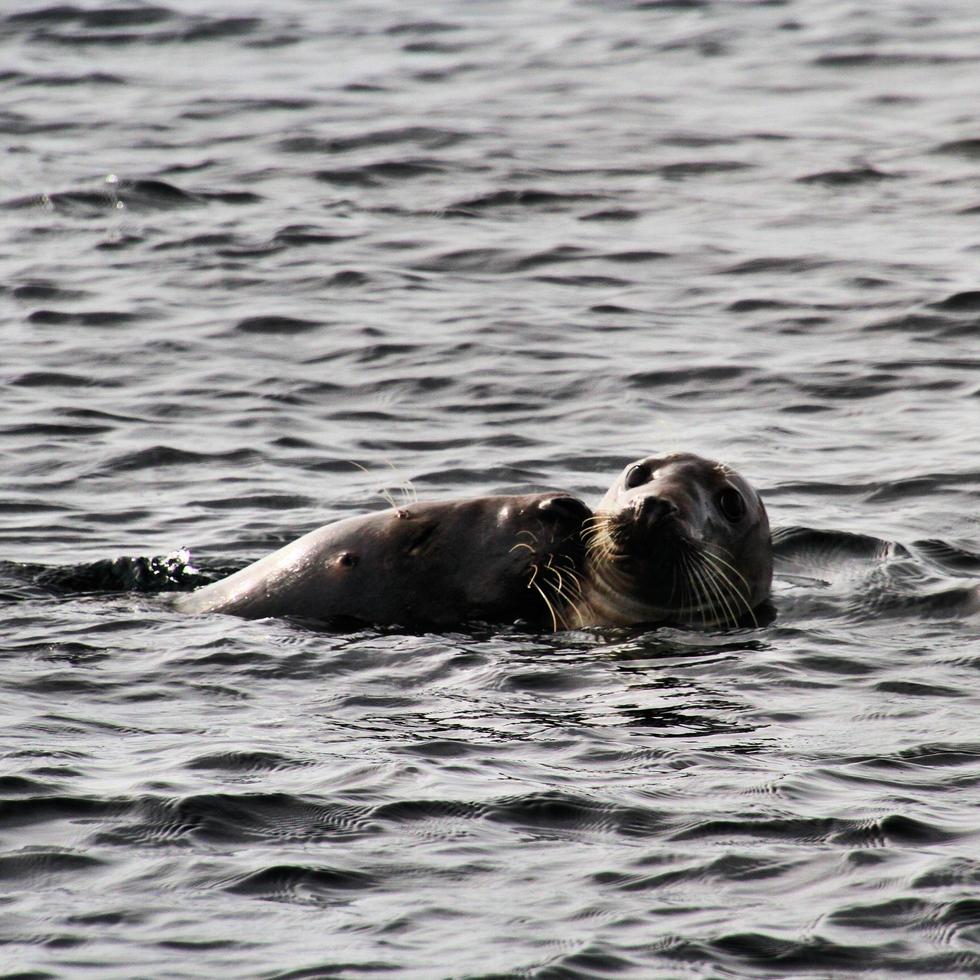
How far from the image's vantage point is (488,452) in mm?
13477

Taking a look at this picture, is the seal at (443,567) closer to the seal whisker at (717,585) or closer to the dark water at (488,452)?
the dark water at (488,452)

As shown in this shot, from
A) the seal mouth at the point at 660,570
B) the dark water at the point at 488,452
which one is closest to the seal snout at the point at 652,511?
the seal mouth at the point at 660,570

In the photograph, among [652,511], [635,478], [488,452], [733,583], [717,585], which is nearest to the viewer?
[652,511]

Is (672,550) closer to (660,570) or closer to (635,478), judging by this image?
(660,570)

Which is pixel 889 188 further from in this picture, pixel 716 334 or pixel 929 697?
pixel 929 697

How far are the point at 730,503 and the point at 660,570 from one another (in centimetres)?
52

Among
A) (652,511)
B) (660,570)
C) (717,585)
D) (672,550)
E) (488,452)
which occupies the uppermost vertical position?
(652,511)

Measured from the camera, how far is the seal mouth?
952 cm

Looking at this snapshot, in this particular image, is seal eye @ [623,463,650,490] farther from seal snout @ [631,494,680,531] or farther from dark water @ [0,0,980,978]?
dark water @ [0,0,980,978]

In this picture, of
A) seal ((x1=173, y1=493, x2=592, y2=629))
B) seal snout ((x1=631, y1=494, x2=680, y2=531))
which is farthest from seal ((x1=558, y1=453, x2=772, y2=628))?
seal ((x1=173, y1=493, x2=592, y2=629))

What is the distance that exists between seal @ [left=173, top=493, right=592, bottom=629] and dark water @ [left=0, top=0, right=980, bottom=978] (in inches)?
7.9

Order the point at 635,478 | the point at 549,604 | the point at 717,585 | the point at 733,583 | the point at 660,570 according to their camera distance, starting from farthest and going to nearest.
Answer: the point at 733,583
the point at 635,478
the point at 717,585
the point at 660,570
the point at 549,604

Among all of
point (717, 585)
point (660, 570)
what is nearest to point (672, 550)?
point (660, 570)

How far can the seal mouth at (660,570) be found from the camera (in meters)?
9.52
